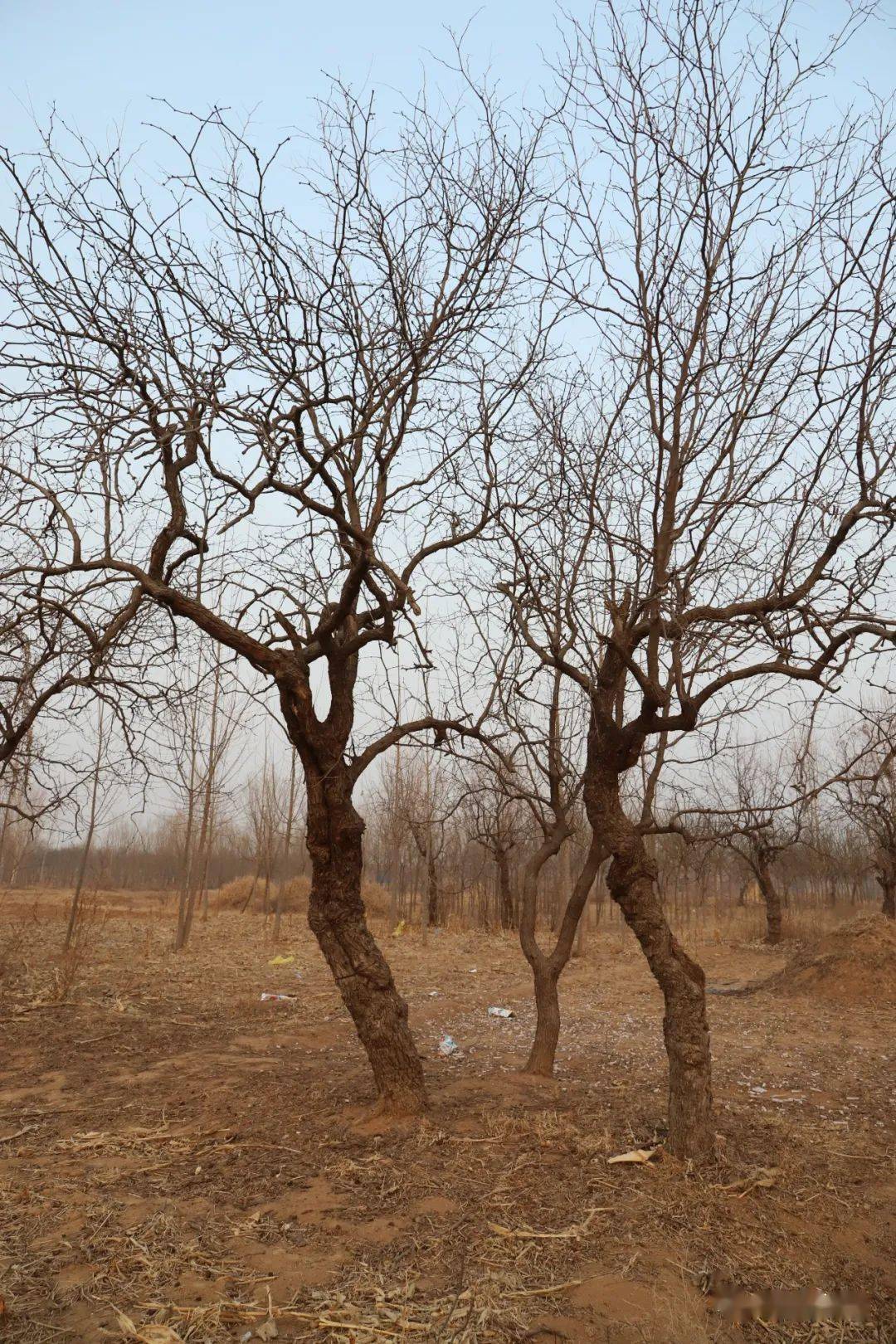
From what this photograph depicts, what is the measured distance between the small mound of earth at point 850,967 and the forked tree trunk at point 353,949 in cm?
801

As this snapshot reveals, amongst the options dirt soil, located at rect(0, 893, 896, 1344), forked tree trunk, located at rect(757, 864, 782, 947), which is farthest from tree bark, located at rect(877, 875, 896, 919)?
dirt soil, located at rect(0, 893, 896, 1344)

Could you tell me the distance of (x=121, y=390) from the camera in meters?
4.50

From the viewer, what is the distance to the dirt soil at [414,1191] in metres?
2.89

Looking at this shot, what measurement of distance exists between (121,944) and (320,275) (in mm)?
12234

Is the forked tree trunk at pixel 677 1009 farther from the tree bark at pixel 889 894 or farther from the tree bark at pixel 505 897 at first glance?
the tree bark at pixel 889 894

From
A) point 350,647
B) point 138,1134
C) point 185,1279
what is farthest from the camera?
point 350,647

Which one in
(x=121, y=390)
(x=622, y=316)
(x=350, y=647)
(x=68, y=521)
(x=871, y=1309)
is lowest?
(x=871, y=1309)

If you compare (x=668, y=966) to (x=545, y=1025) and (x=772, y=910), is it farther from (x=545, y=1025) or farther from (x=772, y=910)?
(x=772, y=910)

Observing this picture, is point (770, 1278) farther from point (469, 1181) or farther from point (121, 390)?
point (121, 390)

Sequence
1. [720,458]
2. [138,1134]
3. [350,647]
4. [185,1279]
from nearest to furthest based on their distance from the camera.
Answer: [185,1279] < [720,458] < [138,1134] < [350,647]

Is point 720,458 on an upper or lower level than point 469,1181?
upper

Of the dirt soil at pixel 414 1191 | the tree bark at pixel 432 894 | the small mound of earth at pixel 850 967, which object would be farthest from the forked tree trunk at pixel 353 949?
the tree bark at pixel 432 894

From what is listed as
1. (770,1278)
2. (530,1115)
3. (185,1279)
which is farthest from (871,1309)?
(185,1279)

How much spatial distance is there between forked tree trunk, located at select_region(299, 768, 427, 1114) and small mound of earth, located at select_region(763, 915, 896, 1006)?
801 cm
